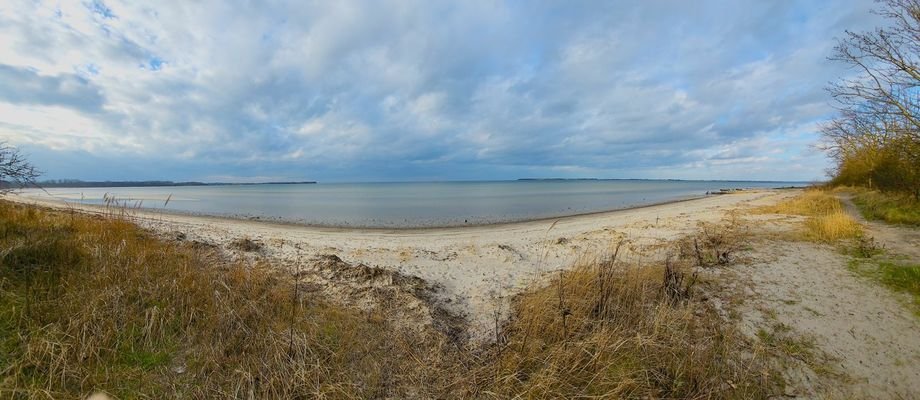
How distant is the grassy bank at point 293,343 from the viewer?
4105mm

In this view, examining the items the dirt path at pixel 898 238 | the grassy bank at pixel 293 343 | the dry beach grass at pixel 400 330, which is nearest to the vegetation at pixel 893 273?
the dry beach grass at pixel 400 330

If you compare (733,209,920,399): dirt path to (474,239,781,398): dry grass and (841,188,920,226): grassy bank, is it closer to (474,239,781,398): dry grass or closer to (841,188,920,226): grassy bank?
(474,239,781,398): dry grass

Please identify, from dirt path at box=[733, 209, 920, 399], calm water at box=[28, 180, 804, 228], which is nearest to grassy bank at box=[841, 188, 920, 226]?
dirt path at box=[733, 209, 920, 399]

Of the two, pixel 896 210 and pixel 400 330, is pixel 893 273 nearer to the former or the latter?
pixel 400 330

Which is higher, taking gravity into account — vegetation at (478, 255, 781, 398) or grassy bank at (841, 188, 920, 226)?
grassy bank at (841, 188, 920, 226)

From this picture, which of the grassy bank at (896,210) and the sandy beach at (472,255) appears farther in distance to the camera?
the grassy bank at (896,210)

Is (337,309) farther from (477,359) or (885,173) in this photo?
(885,173)

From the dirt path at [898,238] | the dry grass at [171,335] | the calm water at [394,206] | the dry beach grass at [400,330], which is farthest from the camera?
the calm water at [394,206]

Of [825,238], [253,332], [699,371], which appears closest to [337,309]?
[253,332]

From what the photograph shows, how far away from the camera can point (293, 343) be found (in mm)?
4754

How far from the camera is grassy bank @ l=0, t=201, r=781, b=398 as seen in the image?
13.5ft

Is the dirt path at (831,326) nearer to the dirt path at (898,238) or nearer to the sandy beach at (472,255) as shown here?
the dirt path at (898,238)

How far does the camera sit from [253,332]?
5.04 m

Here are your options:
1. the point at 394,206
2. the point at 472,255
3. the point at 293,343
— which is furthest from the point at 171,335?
the point at 394,206
